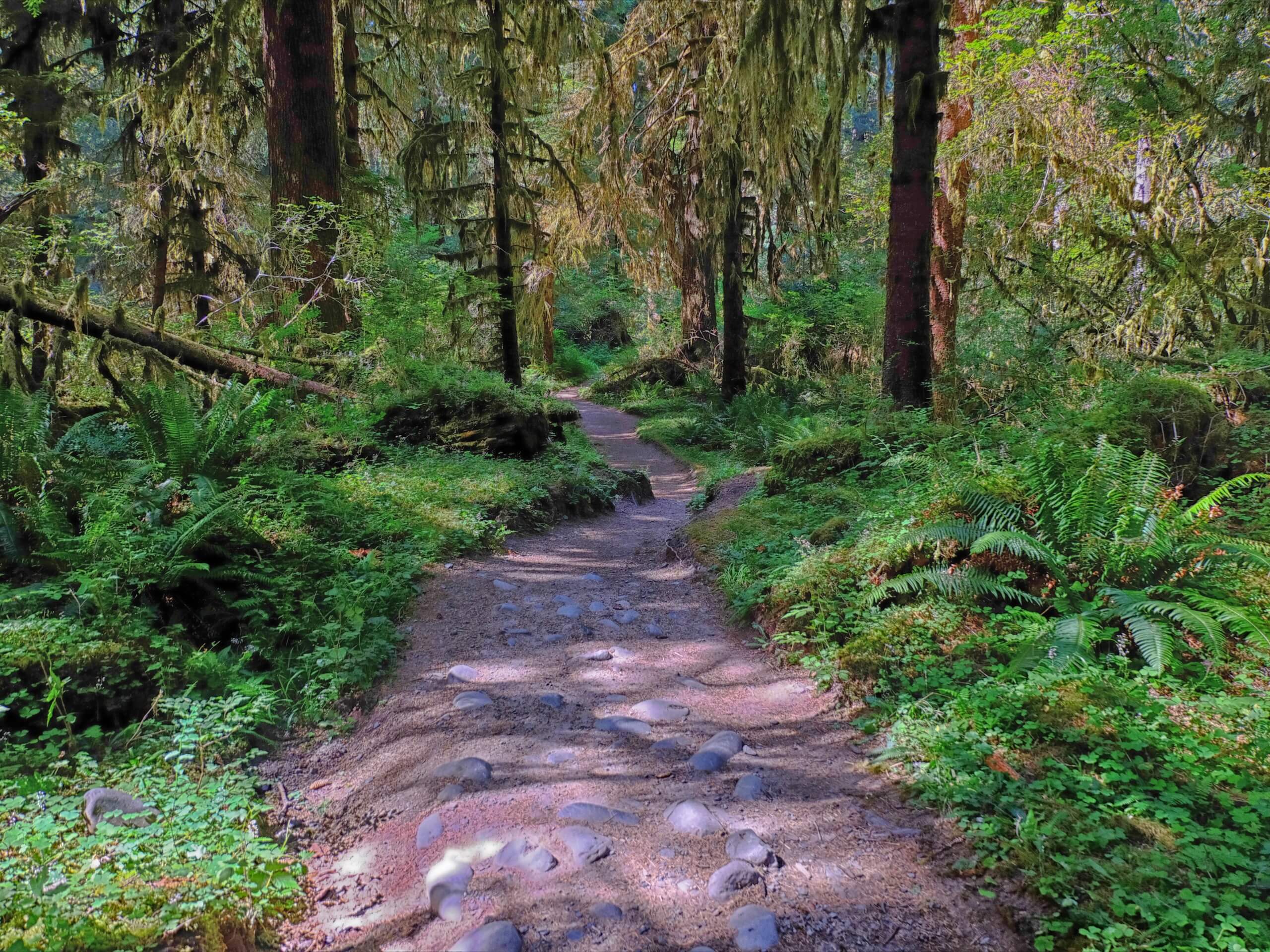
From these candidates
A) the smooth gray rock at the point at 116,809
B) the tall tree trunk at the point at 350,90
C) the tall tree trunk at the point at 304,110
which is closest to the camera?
the smooth gray rock at the point at 116,809

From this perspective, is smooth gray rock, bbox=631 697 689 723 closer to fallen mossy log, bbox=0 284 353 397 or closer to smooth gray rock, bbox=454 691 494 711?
smooth gray rock, bbox=454 691 494 711

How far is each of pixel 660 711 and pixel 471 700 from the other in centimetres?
100

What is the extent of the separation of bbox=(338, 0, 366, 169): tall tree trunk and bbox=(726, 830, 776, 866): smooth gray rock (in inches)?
449

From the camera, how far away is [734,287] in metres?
15.2

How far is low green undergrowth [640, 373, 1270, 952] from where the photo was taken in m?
2.15

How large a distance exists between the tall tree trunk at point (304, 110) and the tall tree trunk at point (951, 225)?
328 inches

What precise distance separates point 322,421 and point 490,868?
6406 mm

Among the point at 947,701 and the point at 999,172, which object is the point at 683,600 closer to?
the point at 947,701

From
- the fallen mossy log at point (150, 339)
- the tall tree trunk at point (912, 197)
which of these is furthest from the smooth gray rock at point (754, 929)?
the tall tree trunk at point (912, 197)

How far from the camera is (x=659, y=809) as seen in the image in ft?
9.02

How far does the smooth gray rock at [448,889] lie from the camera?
7.23 feet

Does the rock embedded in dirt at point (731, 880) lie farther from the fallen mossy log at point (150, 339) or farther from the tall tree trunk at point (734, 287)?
the tall tree trunk at point (734, 287)

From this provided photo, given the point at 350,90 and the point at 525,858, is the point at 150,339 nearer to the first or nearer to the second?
the point at 525,858

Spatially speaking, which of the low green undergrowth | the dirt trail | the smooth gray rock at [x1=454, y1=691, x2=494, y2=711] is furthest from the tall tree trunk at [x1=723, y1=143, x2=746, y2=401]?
the smooth gray rock at [x1=454, y1=691, x2=494, y2=711]
